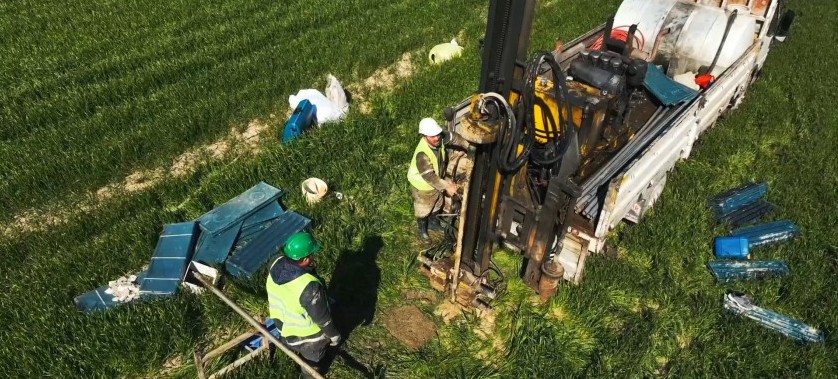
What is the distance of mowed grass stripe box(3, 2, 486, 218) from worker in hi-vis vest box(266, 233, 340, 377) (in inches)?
188

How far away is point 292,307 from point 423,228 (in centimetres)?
269

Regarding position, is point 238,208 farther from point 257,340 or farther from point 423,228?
point 423,228

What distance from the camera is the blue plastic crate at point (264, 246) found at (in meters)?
6.10

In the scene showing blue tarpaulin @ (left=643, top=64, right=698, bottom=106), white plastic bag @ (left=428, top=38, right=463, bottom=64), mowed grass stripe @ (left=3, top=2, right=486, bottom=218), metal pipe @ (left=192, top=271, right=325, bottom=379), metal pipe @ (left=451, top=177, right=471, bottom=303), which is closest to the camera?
metal pipe @ (left=192, top=271, right=325, bottom=379)

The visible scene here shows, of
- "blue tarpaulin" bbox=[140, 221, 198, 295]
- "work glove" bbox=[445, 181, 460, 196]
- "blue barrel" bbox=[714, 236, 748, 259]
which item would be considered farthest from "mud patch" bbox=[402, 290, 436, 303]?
"blue barrel" bbox=[714, 236, 748, 259]

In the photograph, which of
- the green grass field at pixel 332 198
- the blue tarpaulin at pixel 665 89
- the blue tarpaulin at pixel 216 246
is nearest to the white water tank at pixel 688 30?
the green grass field at pixel 332 198

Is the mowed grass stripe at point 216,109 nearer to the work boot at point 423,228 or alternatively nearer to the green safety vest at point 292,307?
the work boot at point 423,228

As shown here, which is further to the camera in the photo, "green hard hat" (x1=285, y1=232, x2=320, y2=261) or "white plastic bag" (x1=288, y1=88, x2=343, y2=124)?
"white plastic bag" (x1=288, y1=88, x2=343, y2=124)

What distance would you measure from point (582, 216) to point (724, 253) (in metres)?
1.86

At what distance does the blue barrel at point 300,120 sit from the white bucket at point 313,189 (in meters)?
1.36

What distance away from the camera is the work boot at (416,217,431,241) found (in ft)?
22.2

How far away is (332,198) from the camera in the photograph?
7355 millimetres

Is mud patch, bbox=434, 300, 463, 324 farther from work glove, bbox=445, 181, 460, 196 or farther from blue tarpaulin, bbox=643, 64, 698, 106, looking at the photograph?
blue tarpaulin, bbox=643, 64, 698, 106

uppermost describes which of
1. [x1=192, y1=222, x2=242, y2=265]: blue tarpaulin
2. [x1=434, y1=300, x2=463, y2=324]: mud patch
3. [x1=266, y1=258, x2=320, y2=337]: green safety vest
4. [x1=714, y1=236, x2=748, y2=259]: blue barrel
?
[x1=266, y1=258, x2=320, y2=337]: green safety vest
